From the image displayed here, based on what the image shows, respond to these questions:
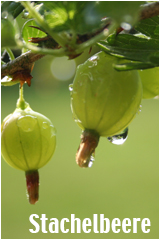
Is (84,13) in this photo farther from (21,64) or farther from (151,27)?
(21,64)

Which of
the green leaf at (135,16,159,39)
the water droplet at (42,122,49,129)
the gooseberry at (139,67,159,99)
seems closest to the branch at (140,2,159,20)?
the green leaf at (135,16,159,39)

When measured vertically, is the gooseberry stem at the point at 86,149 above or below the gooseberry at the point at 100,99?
below

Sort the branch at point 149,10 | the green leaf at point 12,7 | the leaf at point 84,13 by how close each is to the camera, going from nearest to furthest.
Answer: the leaf at point 84,13 → the branch at point 149,10 → the green leaf at point 12,7

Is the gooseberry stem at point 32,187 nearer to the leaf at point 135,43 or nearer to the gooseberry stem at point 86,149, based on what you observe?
the gooseberry stem at point 86,149

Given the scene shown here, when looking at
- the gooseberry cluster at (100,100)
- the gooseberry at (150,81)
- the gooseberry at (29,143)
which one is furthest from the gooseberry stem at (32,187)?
the gooseberry at (150,81)

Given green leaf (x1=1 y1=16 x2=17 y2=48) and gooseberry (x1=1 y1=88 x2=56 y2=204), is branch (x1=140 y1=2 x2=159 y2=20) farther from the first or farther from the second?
gooseberry (x1=1 y1=88 x2=56 y2=204)

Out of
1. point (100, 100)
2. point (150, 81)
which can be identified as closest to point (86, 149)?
point (100, 100)

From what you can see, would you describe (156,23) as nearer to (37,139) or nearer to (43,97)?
(37,139)
